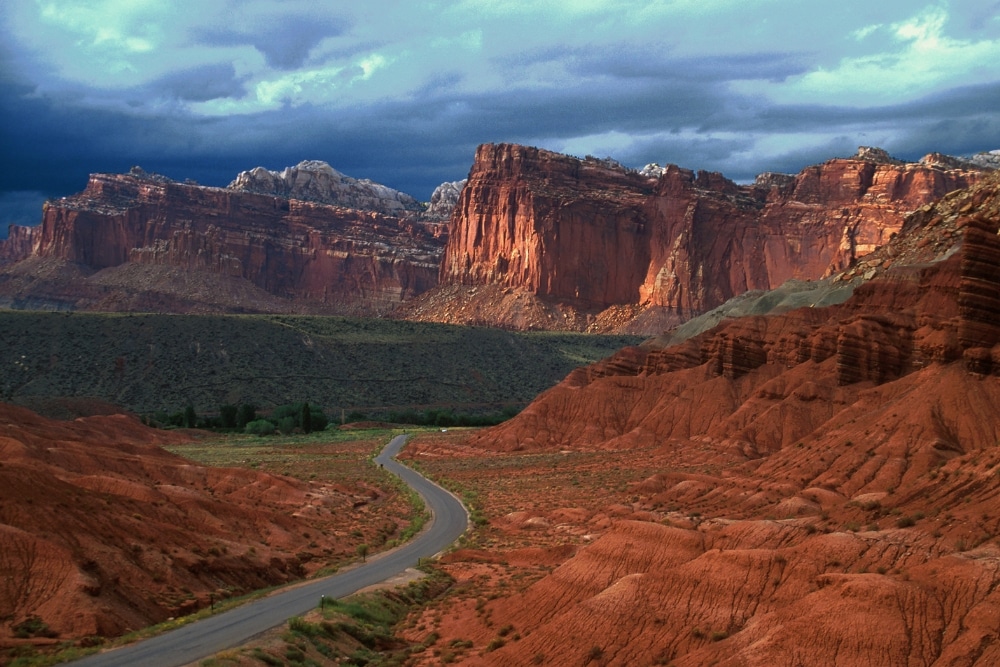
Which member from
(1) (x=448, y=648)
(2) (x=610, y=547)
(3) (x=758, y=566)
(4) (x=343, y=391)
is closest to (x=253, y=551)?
(1) (x=448, y=648)

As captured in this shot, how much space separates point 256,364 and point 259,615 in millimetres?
122205

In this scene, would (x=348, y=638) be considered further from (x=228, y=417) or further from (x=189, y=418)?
(x=228, y=417)

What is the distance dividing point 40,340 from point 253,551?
376ft

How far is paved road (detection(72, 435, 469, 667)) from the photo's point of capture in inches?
1089

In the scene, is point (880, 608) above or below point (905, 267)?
below

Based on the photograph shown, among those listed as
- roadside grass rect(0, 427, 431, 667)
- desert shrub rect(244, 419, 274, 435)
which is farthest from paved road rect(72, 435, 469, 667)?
desert shrub rect(244, 419, 274, 435)

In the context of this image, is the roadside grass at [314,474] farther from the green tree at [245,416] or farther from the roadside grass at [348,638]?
the green tree at [245,416]

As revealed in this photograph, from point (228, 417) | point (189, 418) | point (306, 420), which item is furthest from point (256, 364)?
point (306, 420)

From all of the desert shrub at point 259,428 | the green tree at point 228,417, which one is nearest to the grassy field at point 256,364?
the green tree at point 228,417

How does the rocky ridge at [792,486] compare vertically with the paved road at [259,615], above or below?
above

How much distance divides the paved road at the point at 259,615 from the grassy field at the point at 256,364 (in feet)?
290

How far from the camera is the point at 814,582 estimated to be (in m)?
24.8

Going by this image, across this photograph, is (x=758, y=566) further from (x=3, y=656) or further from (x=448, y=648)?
(x=3, y=656)

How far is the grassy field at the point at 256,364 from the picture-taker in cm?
14150
